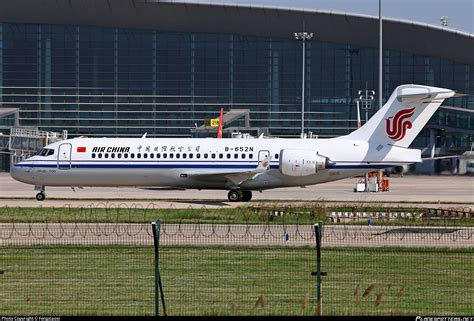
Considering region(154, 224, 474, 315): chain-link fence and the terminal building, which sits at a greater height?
the terminal building

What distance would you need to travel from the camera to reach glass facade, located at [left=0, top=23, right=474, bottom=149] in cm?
11844

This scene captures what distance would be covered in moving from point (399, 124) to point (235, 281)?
1139 inches

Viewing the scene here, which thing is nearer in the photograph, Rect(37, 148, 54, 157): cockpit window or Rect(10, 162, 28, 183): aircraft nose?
Rect(37, 148, 54, 157): cockpit window

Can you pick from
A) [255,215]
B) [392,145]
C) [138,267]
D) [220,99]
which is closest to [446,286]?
[138,267]

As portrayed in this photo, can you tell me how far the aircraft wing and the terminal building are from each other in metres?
66.6

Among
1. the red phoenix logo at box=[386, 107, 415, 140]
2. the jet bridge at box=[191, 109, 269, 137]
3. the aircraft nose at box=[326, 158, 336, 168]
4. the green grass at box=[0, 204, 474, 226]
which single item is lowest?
the green grass at box=[0, 204, 474, 226]

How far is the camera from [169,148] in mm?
50906

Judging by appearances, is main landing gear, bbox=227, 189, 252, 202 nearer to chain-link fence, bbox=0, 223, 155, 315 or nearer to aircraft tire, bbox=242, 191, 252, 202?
aircraft tire, bbox=242, 191, 252, 202

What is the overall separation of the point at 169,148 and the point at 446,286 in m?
30.6

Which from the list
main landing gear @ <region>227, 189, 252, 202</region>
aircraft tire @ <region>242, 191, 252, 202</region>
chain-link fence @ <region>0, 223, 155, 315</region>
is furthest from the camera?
aircraft tire @ <region>242, 191, 252, 202</region>

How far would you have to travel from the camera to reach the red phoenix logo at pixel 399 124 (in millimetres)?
49125

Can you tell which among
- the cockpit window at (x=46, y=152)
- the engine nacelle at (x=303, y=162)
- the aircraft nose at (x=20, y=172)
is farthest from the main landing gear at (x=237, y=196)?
the aircraft nose at (x=20, y=172)

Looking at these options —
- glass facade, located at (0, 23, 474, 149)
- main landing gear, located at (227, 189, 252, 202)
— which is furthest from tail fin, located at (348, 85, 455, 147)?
glass facade, located at (0, 23, 474, 149)

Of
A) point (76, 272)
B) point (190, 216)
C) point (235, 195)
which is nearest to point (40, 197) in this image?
point (235, 195)
